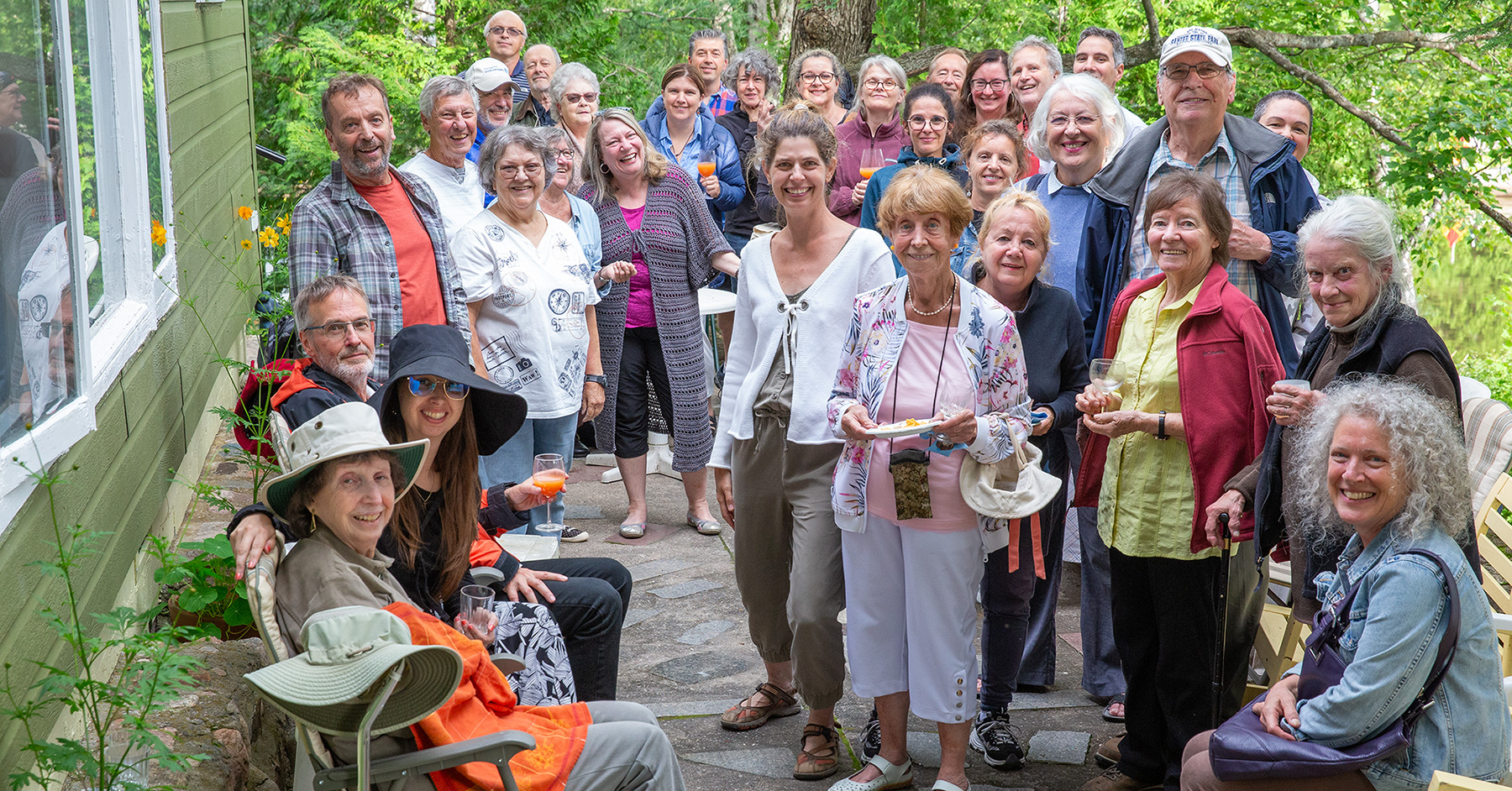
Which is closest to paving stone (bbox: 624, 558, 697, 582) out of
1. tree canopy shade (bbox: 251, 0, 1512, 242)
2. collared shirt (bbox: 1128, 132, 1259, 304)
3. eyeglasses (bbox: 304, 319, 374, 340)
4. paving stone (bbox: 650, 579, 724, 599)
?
paving stone (bbox: 650, 579, 724, 599)

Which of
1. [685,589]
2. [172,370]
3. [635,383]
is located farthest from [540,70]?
[172,370]

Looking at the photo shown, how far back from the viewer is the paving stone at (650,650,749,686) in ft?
14.7

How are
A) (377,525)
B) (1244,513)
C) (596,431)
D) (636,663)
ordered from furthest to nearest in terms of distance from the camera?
(596,431), (636,663), (1244,513), (377,525)

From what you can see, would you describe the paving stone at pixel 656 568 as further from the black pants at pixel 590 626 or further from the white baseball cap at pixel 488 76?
the white baseball cap at pixel 488 76

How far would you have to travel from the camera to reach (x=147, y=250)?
3.84 m

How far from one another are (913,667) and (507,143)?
2.90m

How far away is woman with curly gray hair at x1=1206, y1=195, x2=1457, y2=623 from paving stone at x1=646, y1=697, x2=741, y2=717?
198 centimetres

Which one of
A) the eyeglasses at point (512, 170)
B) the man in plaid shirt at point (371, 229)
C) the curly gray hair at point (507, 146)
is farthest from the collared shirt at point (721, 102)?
the man in plaid shirt at point (371, 229)

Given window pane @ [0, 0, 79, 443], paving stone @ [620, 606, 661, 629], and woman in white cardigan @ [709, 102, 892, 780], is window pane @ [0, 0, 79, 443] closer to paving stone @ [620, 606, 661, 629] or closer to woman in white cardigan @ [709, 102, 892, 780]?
woman in white cardigan @ [709, 102, 892, 780]

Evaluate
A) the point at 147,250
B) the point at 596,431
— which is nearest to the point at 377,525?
the point at 147,250

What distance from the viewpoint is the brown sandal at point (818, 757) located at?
12.1 ft

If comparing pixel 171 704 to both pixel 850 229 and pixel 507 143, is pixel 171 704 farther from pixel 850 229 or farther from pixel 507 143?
pixel 507 143

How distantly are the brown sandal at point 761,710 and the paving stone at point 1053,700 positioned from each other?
2.68 feet

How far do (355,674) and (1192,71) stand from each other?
129 inches
